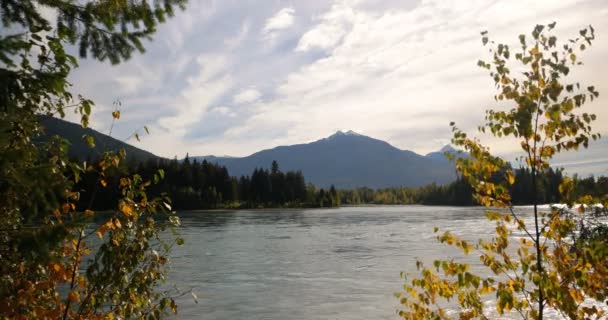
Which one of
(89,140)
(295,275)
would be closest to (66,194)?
(89,140)

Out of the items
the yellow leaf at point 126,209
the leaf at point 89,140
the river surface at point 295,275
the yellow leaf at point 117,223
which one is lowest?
the river surface at point 295,275

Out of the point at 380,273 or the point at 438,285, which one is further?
the point at 380,273

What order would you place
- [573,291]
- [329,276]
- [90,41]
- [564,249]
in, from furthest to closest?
1. [329,276]
2. [90,41]
3. [564,249]
4. [573,291]

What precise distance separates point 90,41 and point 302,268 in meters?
26.5

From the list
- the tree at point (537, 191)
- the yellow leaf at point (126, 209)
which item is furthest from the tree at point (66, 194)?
the tree at point (537, 191)

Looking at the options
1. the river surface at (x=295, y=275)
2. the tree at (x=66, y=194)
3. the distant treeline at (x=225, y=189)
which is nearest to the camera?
the tree at (x=66, y=194)

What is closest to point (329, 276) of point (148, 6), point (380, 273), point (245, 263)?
point (380, 273)

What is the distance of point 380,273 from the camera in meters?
29.0

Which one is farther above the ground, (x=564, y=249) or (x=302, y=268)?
(x=564, y=249)

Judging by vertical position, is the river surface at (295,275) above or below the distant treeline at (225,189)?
below

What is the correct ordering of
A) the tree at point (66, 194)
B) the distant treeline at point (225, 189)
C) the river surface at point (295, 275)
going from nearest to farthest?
the tree at point (66, 194), the river surface at point (295, 275), the distant treeline at point (225, 189)

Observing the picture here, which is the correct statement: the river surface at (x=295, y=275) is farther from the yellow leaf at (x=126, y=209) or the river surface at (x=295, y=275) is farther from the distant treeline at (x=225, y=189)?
the distant treeline at (x=225, y=189)

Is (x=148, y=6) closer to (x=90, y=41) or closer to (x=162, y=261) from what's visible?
(x=90, y=41)

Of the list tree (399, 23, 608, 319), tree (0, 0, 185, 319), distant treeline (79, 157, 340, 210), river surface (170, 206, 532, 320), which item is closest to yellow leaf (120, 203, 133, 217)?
tree (0, 0, 185, 319)
